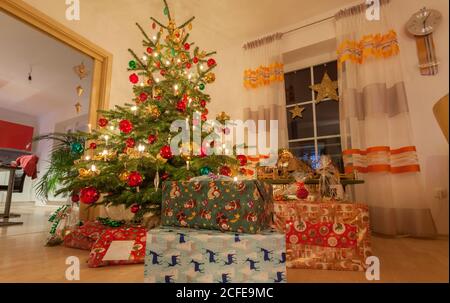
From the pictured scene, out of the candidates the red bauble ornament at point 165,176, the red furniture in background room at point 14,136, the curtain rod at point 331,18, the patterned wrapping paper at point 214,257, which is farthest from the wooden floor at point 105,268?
the red furniture in background room at point 14,136

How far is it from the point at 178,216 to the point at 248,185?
317 mm

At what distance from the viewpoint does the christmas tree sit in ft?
5.06

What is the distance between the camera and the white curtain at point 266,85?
2.63 m

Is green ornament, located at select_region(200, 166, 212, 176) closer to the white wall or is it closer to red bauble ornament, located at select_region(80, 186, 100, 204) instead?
red bauble ornament, located at select_region(80, 186, 100, 204)

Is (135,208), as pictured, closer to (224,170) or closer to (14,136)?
(224,170)

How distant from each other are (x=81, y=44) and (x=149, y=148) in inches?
→ 57.1

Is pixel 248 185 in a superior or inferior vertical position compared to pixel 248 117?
inferior

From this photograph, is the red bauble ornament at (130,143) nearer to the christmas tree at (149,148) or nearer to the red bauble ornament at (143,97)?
the christmas tree at (149,148)

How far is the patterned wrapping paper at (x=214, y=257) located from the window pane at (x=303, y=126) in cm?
216

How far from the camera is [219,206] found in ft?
2.96

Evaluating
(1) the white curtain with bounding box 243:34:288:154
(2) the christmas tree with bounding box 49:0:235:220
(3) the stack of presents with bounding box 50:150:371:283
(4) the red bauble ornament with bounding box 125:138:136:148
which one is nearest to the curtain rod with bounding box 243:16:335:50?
(1) the white curtain with bounding box 243:34:288:154

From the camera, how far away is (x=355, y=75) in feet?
7.43
